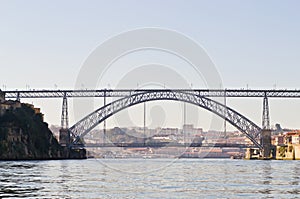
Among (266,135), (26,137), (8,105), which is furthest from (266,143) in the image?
(8,105)

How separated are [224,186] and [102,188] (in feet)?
26.6

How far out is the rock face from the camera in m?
121

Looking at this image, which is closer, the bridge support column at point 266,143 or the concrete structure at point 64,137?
the bridge support column at point 266,143

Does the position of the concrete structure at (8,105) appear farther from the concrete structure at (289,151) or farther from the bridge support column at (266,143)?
the concrete structure at (289,151)

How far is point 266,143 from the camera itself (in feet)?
456

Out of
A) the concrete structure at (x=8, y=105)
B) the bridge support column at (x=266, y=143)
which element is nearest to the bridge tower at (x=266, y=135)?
the bridge support column at (x=266, y=143)

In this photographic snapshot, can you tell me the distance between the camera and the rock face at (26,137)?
397 ft

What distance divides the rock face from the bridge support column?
4072cm

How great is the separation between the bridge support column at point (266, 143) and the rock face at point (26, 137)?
40717mm

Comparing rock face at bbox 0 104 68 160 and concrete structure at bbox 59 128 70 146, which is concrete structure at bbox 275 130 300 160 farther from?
rock face at bbox 0 104 68 160

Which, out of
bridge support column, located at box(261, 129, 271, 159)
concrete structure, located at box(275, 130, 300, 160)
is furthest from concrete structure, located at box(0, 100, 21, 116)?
concrete structure, located at box(275, 130, 300, 160)

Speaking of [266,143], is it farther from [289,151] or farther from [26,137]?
[26,137]

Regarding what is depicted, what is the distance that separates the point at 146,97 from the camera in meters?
134

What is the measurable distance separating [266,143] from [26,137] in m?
48.1
